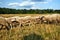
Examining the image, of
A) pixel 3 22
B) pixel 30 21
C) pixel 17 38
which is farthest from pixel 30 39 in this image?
pixel 30 21

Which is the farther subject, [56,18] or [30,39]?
[56,18]

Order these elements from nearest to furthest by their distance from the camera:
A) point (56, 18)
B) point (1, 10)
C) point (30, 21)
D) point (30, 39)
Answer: point (30, 39)
point (30, 21)
point (56, 18)
point (1, 10)

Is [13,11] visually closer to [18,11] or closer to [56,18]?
[18,11]

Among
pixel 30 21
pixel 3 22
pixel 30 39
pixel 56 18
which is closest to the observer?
pixel 30 39

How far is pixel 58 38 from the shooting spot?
669 centimetres

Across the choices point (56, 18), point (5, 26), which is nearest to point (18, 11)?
point (56, 18)

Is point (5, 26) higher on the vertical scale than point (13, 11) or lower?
higher

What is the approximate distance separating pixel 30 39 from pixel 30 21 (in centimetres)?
631

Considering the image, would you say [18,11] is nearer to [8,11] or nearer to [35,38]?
[8,11]

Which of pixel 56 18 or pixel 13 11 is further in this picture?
pixel 13 11

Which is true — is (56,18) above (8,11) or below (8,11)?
above

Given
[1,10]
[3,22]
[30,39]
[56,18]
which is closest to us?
[30,39]

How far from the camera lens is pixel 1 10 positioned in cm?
8681

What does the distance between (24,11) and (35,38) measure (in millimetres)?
86071
